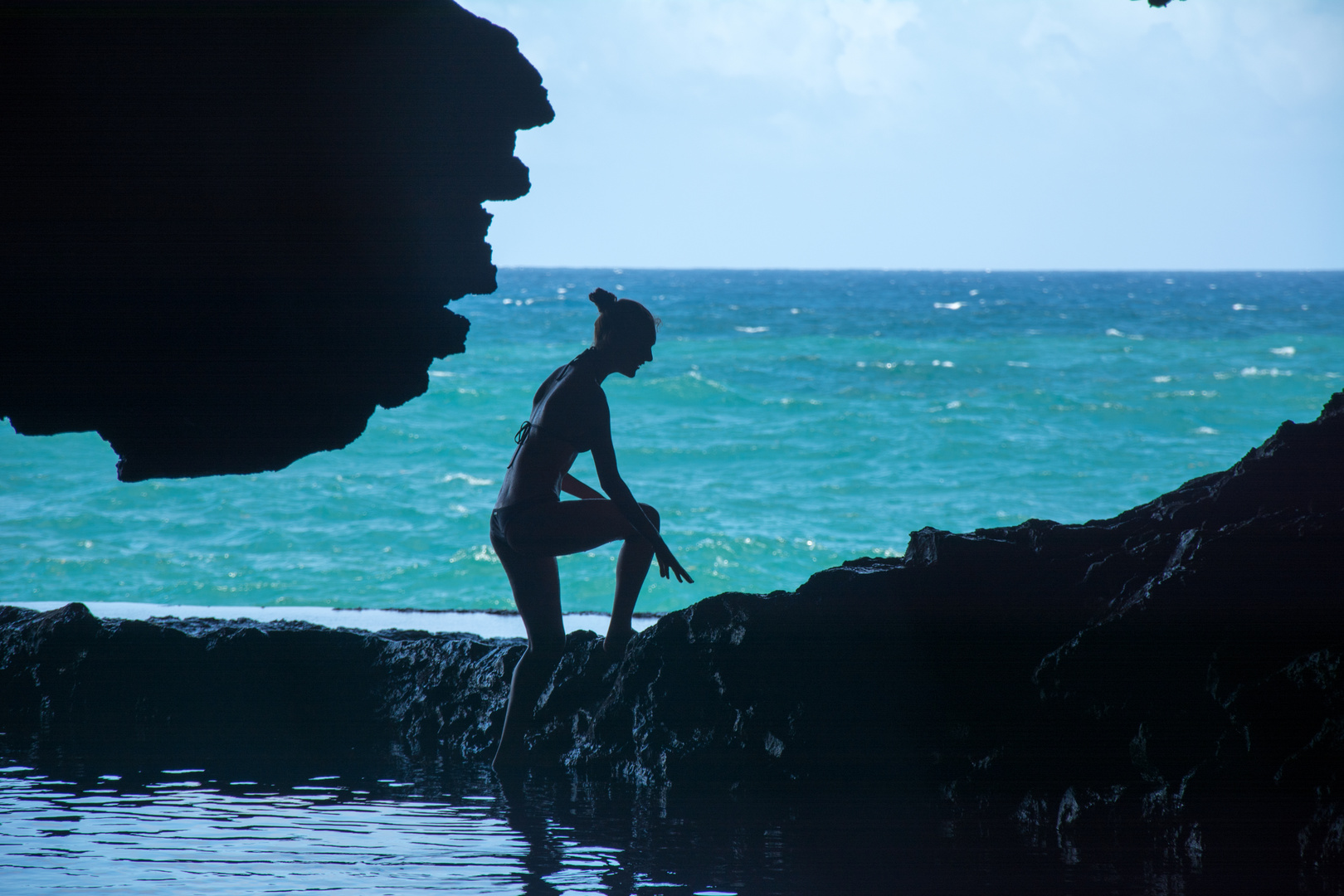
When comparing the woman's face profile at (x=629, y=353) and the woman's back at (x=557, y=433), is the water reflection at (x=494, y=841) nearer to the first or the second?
the woman's back at (x=557, y=433)

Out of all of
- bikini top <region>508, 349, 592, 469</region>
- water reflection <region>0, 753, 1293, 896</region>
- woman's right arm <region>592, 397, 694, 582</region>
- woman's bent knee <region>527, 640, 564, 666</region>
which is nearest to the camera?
water reflection <region>0, 753, 1293, 896</region>

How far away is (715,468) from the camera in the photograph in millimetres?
16969

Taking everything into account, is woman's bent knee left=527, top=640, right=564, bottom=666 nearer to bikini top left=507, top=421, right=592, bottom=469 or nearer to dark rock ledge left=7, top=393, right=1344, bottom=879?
dark rock ledge left=7, top=393, right=1344, bottom=879

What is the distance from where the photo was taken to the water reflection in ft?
9.67

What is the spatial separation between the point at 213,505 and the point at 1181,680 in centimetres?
1349

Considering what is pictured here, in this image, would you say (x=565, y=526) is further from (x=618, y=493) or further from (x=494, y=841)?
(x=494, y=841)

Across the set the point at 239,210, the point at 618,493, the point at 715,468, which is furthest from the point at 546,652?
the point at 715,468

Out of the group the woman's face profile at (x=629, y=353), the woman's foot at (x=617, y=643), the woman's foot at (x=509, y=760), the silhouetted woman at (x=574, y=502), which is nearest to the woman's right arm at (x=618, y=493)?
the silhouetted woman at (x=574, y=502)

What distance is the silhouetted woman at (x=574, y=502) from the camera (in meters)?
3.77

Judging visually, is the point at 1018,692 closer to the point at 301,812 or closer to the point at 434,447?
the point at 301,812

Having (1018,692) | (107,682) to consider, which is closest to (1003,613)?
(1018,692)

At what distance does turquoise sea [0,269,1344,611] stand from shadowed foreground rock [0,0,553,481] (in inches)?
281

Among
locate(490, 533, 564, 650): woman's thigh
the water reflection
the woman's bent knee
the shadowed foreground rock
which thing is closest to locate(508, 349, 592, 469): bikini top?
locate(490, 533, 564, 650): woman's thigh

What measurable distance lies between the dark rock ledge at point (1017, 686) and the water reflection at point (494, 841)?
179 millimetres
